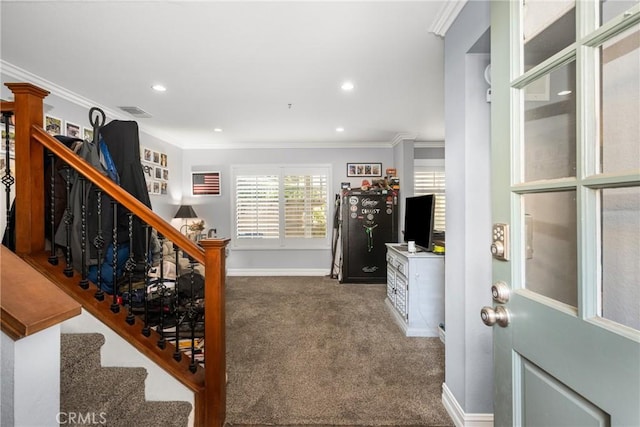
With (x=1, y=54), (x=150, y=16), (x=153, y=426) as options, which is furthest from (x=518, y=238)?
(x=1, y=54)

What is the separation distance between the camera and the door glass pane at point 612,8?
570 millimetres

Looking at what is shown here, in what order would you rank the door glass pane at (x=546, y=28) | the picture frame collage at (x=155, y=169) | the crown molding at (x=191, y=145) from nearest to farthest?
the door glass pane at (x=546, y=28), the crown molding at (x=191, y=145), the picture frame collage at (x=155, y=169)

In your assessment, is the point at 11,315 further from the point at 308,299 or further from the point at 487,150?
the point at 308,299

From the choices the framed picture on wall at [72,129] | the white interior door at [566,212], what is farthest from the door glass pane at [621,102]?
the framed picture on wall at [72,129]

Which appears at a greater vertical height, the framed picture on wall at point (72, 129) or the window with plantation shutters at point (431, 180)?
the framed picture on wall at point (72, 129)

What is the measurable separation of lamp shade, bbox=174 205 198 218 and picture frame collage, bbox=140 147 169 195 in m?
0.38

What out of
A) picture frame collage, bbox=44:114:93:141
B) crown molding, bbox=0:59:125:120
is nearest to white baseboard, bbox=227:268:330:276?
picture frame collage, bbox=44:114:93:141

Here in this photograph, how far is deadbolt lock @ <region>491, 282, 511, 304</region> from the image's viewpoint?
815 millimetres

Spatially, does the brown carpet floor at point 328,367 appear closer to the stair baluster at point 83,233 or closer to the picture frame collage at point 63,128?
the stair baluster at point 83,233

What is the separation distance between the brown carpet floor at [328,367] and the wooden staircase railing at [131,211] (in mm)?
352

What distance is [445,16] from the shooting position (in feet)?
5.33

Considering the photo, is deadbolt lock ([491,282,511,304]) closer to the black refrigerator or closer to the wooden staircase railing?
the wooden staircase railing

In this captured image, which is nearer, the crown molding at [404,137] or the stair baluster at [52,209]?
the stair baluster at [52,209]

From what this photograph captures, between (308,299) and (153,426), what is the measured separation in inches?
96.5
